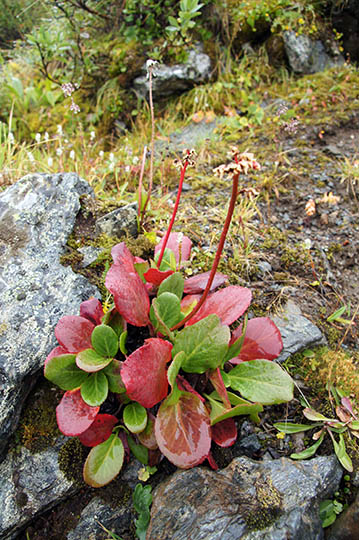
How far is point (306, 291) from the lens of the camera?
255 centimetres

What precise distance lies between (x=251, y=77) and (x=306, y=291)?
3.84m

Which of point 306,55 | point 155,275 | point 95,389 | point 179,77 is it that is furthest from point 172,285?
point 306,55

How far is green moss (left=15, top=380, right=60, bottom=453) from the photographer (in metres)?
1.84

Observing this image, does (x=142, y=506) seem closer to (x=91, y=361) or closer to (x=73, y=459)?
(x=73, y=459)

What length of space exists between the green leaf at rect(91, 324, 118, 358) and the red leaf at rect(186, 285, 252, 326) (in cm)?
39

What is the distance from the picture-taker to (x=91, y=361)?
5.46 ft

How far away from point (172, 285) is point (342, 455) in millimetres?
1121

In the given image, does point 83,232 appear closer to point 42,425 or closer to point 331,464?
point 42,425

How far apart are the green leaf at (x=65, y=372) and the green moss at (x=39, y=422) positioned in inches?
11.8

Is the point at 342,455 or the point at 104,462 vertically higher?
the point at 104,462

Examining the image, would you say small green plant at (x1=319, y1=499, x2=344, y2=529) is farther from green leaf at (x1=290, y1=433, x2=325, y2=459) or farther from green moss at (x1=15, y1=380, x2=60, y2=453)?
green moss at (x1=15, y1=380, x2=60, y2=453)

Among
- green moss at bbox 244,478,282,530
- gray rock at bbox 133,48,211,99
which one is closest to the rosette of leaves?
green moss at bbox 244,478,282,530

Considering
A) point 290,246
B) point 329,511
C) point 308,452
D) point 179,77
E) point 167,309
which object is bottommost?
point 329,511

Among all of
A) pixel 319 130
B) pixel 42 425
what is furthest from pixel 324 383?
pixel 319 130
